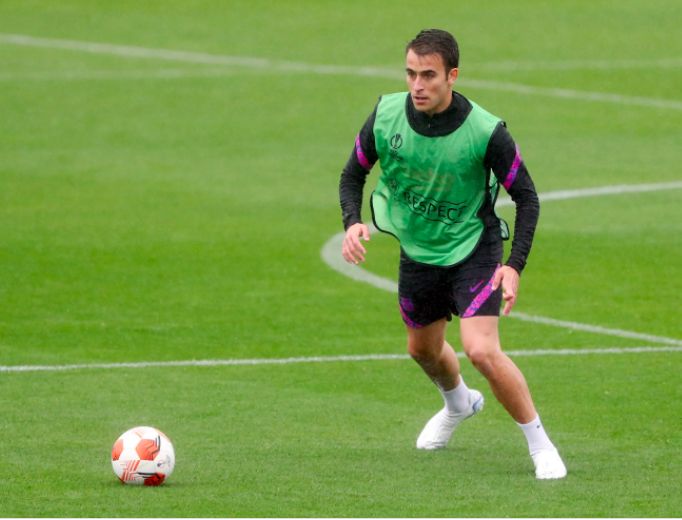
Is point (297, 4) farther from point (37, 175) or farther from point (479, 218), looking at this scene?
point (479, 218)

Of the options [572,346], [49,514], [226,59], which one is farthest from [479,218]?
[226,59]

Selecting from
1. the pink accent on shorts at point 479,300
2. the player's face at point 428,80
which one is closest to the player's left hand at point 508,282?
the pink accent on shorts at point 479,300

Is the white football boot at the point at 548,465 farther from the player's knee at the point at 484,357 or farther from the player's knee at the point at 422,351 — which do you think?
the player's knee at the point at 422,351

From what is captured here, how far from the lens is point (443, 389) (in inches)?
388

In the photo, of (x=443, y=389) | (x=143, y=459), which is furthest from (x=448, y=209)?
(x=143, y=459)

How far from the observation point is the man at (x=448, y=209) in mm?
8891

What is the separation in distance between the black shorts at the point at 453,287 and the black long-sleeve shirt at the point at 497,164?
0.20 m

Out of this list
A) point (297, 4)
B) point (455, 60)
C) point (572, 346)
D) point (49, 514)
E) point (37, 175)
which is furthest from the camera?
point (297, 4)

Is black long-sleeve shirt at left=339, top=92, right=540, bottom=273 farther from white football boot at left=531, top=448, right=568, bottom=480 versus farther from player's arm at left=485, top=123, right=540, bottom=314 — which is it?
white football boot at left=531, top=448, right=568, bottom=480

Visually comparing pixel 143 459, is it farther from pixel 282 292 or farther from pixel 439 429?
pixel 282 292

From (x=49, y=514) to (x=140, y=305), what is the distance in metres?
6.18

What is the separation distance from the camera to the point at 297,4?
37188 mm

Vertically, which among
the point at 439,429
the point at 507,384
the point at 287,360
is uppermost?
the point at 507,384

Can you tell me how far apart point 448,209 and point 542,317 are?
472 cm
